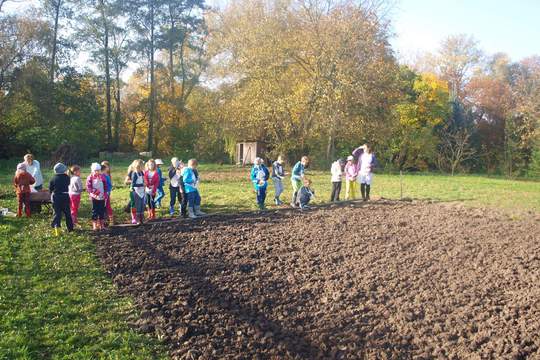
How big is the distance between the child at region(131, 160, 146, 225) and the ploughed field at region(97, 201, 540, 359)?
53 centimetres

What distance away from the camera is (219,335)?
5.62 m

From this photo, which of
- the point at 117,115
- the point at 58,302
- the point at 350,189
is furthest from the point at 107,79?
the point at 58,302

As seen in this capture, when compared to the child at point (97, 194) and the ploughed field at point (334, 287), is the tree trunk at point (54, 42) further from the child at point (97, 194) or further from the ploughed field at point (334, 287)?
the ploughed field at point (334, 287)

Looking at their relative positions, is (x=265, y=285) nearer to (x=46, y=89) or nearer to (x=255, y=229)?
(x=255, y=229)

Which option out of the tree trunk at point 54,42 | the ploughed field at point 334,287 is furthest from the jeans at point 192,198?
the tree trunk at point 54,42

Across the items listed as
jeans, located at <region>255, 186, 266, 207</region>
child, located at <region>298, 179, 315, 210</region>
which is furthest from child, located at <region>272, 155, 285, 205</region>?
child, located at <region>298, 179, 315, 210</region>

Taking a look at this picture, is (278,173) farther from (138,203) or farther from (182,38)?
(182,38)

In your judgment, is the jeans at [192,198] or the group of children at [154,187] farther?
the jeans at [192,198]

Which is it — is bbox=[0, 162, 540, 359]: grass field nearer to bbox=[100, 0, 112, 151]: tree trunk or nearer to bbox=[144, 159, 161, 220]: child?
bbox=[144, 159, 161, 220]: child

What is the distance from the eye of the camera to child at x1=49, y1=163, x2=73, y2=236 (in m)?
10.1

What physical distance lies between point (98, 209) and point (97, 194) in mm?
424

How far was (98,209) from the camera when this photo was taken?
10758mm

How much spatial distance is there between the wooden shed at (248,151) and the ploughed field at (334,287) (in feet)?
78.5

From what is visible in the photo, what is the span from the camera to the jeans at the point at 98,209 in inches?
420
